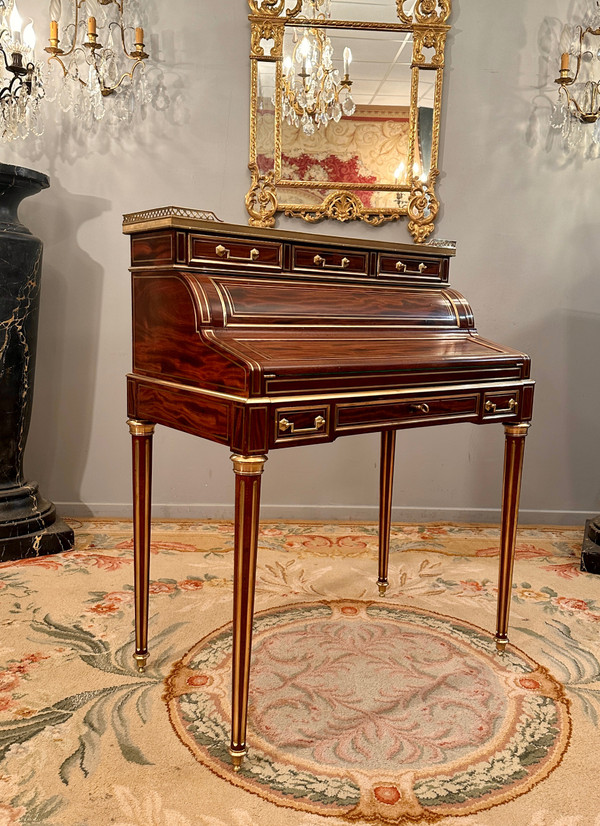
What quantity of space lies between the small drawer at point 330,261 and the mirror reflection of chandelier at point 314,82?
1543 millimetres

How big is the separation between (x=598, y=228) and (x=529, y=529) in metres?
1.69

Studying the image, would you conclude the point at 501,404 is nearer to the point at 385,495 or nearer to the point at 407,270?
the point at 407,270

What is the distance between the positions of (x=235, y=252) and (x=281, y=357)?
43 centimetres

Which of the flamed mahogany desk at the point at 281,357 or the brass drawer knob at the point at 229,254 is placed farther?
the brass drawer knob at the point at 229,254

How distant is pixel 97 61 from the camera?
344cm

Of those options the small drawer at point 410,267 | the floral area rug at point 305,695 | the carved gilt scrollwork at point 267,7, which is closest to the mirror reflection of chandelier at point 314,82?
the carved gilt scrollwork at point 267,7

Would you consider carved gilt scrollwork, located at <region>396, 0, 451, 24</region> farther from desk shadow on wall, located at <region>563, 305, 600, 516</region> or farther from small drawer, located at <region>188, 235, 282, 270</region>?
small drawer, located at <region>188, 235, 282, 270</region>

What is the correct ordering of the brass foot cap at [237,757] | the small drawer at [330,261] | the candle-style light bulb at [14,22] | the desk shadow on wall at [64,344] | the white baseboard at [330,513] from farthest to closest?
the white baseboard at [330,513], the desk shadow on wall at [64,344], the candle-style light bulb at [14,22], the small drawer at [330,261], the brass foot cap at [237,757]

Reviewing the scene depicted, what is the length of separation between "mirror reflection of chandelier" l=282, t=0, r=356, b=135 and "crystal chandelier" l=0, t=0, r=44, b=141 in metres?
1.20

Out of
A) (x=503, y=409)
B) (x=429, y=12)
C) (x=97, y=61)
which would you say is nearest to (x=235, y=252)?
(x=503, y=409)

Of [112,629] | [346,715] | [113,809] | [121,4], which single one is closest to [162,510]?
[112,629]

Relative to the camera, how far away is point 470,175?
3705 mm

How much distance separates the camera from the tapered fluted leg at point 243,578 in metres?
1.71

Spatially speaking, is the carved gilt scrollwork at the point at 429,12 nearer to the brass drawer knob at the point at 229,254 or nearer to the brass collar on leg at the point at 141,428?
the brass drawer knob at the point at 229,254
